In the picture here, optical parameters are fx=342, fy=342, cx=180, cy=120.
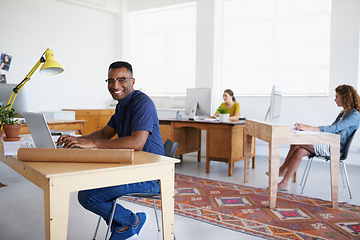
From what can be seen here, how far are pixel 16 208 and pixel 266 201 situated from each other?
2.31m

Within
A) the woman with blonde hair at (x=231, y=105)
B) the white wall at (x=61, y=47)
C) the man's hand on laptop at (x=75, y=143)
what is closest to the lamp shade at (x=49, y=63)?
the man's hand on laptop at (x=75, y=143)

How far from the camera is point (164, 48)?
301 inches

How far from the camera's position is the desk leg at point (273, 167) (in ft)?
10.0

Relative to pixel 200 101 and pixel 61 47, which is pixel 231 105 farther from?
pixel 61 47

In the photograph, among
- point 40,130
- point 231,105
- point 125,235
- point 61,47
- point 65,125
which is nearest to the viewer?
point 40,130

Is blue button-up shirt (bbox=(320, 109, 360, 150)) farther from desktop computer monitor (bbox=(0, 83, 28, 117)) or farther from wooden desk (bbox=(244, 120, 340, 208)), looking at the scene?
desktop computer monitor (bbox=(0, 83, 28, 117))

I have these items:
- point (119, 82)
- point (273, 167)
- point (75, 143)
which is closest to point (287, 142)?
point (273, 167)

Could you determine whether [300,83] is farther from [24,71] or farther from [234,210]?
[24,71]

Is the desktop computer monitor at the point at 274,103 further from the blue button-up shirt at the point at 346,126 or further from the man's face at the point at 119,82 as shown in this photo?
the man's face at the point at 119,82

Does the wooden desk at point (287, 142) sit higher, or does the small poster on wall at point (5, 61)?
the small poster on wall at point (5, 61)

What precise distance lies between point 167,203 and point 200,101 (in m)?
3.30

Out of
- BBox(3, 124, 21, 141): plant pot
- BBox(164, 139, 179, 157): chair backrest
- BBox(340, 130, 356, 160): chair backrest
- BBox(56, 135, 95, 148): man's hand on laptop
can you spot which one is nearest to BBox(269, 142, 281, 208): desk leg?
BBox(340, 130, 356, 160): chair backrest

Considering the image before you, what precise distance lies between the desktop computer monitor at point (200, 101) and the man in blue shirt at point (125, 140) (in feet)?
8.60

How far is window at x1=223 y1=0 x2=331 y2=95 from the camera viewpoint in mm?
5770
